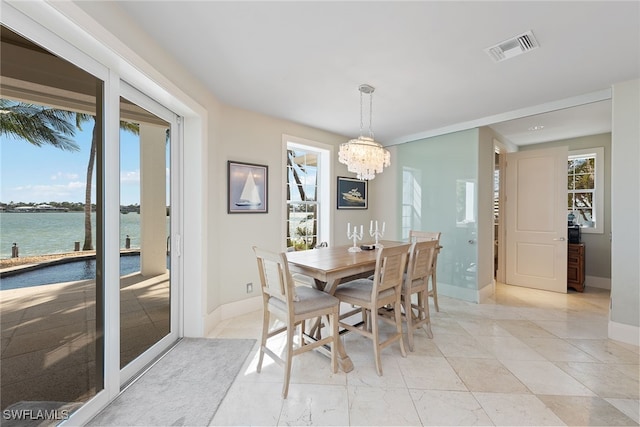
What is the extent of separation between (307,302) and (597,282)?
5.34 meters

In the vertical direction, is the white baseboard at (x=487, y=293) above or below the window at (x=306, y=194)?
below

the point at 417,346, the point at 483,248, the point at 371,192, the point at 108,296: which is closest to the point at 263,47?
the point at 108,296

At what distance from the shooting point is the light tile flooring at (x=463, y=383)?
1.67 meters

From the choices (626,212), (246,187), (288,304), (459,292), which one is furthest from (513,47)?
(459,292)

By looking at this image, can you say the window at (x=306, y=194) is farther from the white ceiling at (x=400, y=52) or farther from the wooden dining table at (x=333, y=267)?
the wooden dining table at (x=333, y=267)

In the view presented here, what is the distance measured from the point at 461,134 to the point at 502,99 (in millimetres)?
951

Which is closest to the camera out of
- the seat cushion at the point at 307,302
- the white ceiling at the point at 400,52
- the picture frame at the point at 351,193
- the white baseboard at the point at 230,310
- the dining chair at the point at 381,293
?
the white ceiling at the point at 400,52

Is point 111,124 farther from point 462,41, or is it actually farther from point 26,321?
point 462,41

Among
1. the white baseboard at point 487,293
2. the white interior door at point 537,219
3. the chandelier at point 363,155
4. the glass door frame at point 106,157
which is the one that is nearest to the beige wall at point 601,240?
the white interior door at point 537,219

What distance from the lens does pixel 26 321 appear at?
4.59ft

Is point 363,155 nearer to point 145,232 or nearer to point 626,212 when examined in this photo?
point 145,232

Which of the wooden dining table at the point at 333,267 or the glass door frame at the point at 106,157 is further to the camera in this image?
the wooden dining table at the point at 333,267

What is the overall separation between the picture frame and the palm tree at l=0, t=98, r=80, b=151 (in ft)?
11.3

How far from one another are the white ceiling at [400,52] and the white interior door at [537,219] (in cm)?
101
